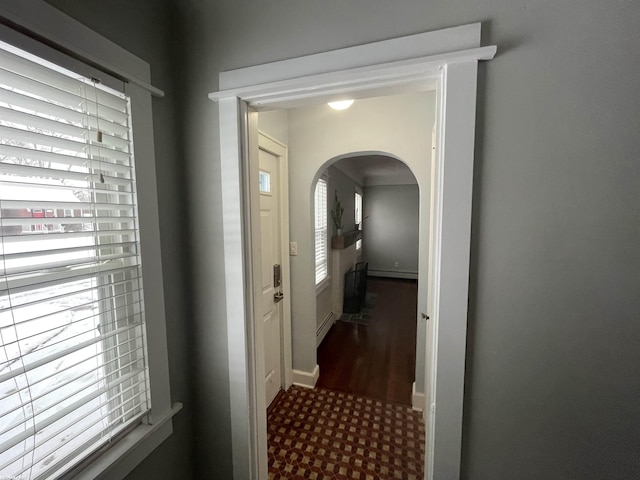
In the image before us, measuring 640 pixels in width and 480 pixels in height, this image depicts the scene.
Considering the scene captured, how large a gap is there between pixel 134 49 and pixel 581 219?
5.20 ft

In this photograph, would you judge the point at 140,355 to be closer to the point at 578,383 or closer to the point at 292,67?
the point at 292,67

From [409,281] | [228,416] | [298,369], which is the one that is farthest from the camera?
[409,281]

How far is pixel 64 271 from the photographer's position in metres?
0.75

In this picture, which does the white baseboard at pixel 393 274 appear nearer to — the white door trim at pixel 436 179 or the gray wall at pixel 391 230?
the gray wall at pixel 391 230

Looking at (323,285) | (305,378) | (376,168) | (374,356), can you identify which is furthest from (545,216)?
(376,168)

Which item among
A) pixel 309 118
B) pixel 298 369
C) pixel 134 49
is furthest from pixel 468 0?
pixel 298 369

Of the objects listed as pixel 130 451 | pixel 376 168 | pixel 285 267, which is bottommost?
pixel 130 451

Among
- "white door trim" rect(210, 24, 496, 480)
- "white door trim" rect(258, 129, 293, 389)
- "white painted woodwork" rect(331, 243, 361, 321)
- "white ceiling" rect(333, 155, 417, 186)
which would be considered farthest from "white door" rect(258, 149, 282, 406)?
"white ceiling" rect(333, 155, 417, 186)

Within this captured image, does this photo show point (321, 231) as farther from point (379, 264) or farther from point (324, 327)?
point (379, 264)

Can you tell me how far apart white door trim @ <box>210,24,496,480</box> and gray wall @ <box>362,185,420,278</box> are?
5.94 m

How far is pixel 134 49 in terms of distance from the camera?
3.06 feet

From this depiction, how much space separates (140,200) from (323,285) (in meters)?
2.56

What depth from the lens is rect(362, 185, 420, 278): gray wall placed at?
6.56 meters

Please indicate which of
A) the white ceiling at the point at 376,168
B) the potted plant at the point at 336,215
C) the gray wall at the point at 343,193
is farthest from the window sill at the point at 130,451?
the white ceiling at the point at 376,168
